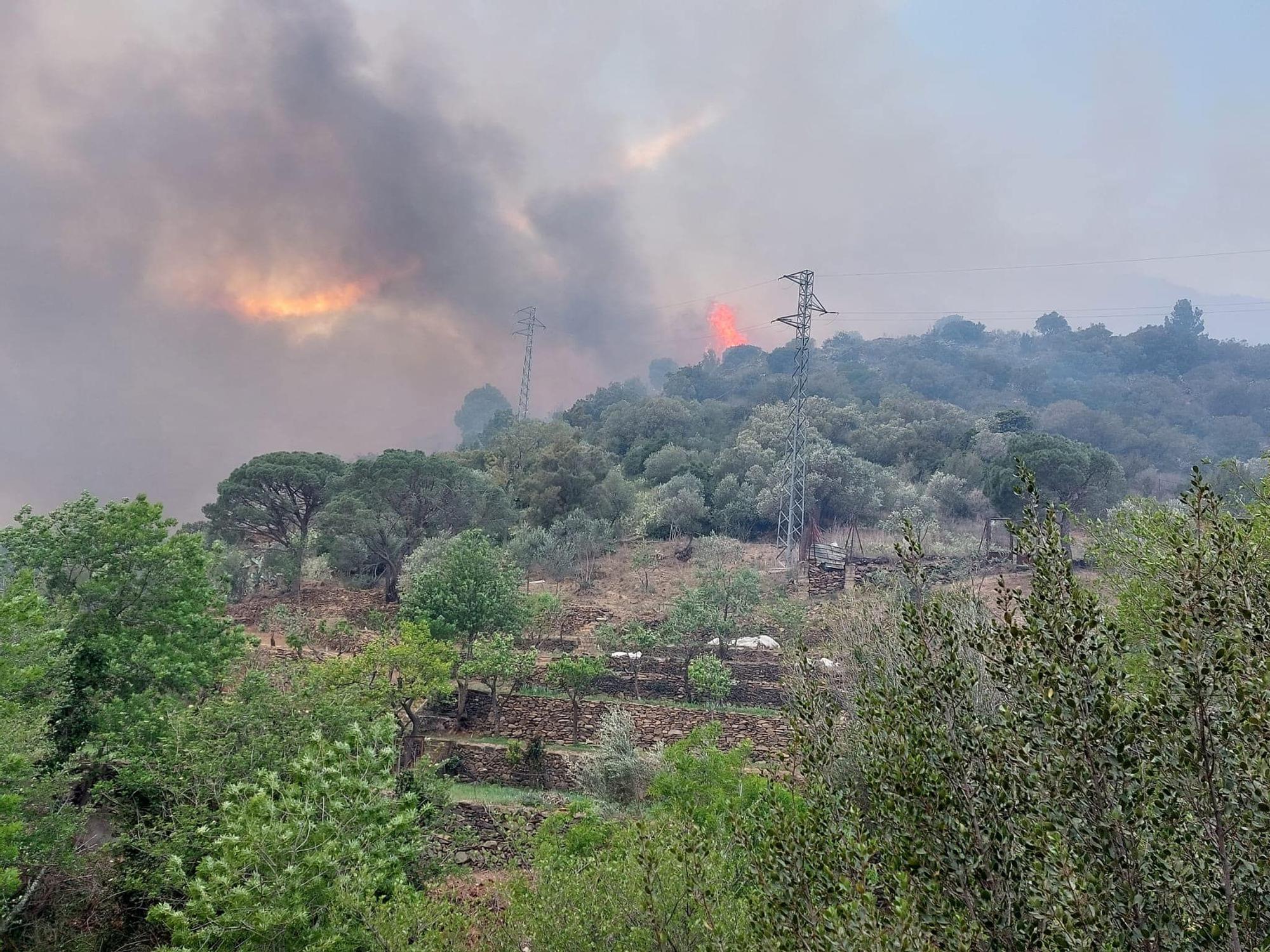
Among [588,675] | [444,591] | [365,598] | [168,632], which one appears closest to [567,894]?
[168,632]

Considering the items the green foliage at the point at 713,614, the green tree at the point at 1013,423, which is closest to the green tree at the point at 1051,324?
the green tree at the point at 1013,423

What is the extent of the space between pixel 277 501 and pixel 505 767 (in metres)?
25.8

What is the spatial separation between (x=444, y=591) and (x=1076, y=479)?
4005cm

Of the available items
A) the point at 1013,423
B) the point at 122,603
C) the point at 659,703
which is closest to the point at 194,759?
the point at 122,603

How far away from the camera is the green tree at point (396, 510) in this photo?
3500cm

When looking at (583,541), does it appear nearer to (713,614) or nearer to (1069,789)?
(713,614)

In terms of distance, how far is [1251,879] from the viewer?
142 inches

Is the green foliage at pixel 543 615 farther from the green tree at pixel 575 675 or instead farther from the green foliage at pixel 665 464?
the green foliage at pixel 665 464

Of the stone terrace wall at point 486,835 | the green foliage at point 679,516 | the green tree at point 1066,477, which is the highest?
the green tree at point 1066,477

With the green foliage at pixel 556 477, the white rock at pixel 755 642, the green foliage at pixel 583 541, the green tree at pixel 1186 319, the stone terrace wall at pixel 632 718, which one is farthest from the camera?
the green tree at pixel 1186 319

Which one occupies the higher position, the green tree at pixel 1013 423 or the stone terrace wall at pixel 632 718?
the green tree at pixel 1013 423

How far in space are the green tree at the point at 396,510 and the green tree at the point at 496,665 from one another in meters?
14.6

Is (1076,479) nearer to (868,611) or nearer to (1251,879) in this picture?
(868,611)

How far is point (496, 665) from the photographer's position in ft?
68.0
